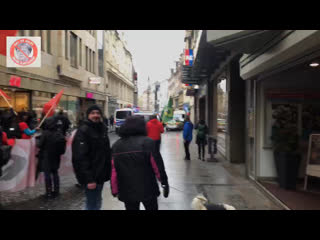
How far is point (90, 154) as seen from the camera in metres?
4.04

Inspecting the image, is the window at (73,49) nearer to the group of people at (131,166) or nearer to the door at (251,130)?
the door at (251,130)

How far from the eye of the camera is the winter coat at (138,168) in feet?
11.4

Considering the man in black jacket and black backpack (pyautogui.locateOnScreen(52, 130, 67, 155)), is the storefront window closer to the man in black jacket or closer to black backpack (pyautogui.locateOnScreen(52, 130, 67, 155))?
black backpack (pyautogui.locateOnScreen(52, 130, 67, 155))

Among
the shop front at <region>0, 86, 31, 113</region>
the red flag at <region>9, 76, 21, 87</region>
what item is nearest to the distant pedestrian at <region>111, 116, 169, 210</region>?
the red flag at <region>9, 76, 21, 87</region>

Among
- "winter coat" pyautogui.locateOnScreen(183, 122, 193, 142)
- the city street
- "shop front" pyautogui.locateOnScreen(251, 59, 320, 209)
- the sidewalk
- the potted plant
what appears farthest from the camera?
"winter coat" pyautogui.locateOnScreen(183, 122, 193, 142)

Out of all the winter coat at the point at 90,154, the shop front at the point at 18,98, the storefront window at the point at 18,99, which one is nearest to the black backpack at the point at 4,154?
the winter coat at the point at 90,154

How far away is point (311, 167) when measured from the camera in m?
6.57

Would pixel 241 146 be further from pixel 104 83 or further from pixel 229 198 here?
pixel 104 83

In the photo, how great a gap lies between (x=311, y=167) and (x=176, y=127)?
981 inches

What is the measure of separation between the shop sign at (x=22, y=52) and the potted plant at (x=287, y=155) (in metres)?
11.0

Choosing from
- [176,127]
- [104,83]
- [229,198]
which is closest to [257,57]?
[229,198]

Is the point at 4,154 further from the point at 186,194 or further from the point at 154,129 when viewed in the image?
the point at 154,129

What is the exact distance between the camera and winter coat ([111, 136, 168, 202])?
3.48m

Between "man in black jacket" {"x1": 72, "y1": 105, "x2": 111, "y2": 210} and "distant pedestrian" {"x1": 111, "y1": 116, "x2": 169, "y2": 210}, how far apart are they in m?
0.48
